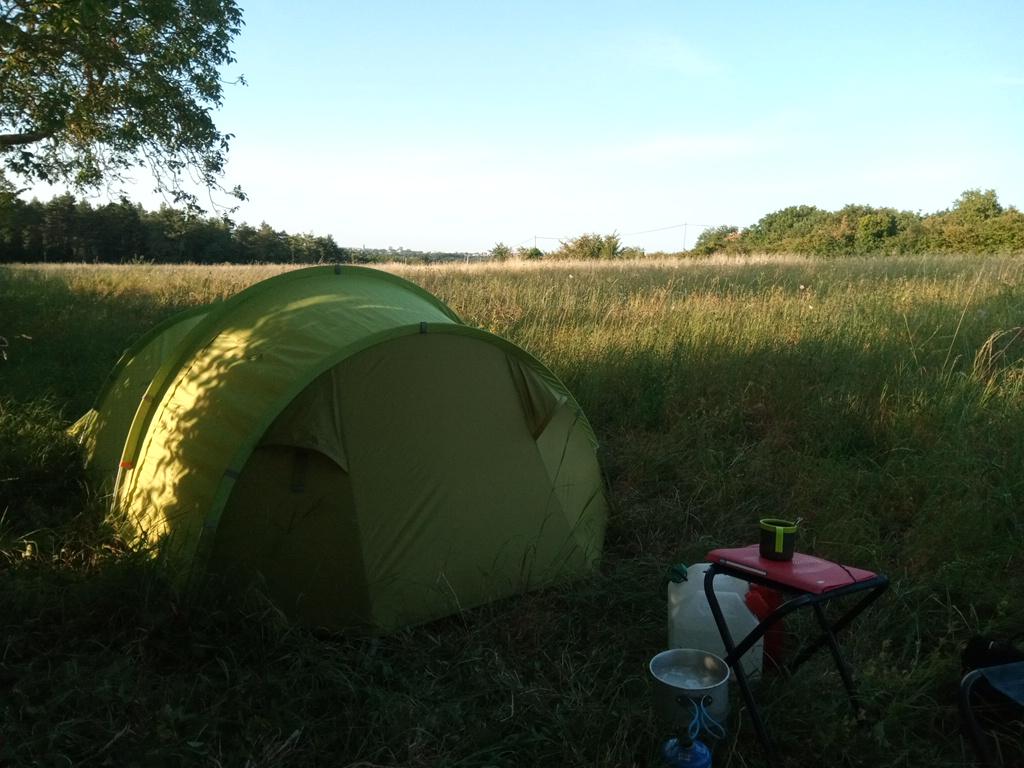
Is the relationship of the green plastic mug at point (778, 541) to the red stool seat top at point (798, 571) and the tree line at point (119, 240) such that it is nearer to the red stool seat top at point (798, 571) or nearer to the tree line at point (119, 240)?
the red stool seat top at point (798, 571)

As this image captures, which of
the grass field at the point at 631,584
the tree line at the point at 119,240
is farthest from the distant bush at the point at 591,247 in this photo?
the grass field at the point at 631,584

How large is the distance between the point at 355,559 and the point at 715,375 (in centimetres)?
374

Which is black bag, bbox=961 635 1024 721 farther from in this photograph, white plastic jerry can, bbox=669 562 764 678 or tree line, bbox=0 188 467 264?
tree line, bbox=0 188 467 264

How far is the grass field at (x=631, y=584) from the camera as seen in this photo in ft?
8.28

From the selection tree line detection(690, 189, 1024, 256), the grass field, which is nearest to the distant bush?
tree line detection(690, 189, 1024, 256)

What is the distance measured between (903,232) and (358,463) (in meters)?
34.8

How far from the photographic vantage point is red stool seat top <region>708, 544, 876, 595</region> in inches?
95.8

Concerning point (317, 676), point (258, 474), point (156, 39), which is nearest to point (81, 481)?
point (258, 474)

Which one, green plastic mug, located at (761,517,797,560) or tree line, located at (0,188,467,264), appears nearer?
green plastic mug, located at (761,517,797,560)

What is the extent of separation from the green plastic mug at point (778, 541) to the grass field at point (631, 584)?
1.79 ft

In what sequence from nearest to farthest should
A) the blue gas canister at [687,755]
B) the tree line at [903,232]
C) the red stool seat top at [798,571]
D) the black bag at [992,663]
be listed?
the blue gas canister at [687,755]
the red stool seat top at [798,571]
the black bag at [992,663]
the tree line at [903,232]

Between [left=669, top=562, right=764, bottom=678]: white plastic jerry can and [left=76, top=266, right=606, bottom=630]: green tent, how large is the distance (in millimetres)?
836

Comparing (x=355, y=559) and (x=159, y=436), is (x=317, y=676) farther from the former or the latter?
(x=159, y=436)

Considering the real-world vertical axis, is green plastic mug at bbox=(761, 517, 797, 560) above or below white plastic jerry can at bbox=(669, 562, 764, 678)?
above
